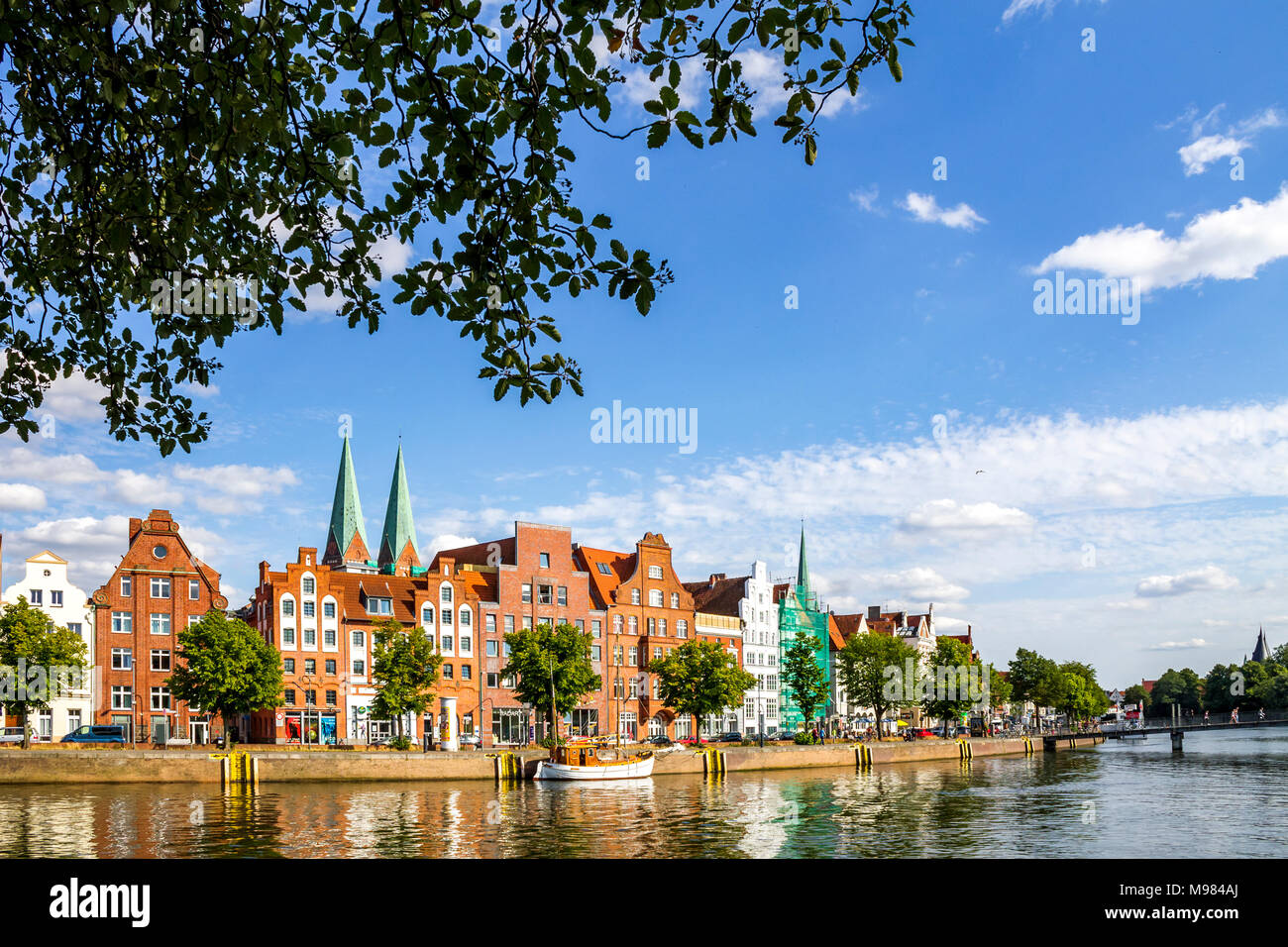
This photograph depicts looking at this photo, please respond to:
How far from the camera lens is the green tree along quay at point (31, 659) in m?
68.8

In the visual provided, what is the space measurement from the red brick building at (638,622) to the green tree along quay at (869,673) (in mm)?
15835

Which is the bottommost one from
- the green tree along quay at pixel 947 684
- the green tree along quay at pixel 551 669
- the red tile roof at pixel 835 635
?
the green tree along quay at pixel 947 684

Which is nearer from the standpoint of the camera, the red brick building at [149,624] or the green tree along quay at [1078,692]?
the red brick building at [149,624]

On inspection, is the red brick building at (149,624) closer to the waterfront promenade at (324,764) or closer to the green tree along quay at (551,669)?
the waterfront promenade at (324,764)

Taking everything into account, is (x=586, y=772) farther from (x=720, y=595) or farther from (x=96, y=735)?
(x=720, y=595)

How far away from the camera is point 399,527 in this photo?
15888 centimetres

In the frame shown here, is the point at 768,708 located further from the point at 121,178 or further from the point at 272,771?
the point at 121,178

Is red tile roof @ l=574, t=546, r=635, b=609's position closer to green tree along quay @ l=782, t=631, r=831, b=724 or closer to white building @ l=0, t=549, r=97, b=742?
green tree along quay @ l=782, t=631, r=831, b=724

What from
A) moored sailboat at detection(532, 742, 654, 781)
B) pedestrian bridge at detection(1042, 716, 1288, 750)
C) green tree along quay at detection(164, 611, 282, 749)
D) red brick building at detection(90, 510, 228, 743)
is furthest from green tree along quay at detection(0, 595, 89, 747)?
pedestrian bridge at detection(1042, 716, 1288, 750)

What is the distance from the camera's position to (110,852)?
116 feet

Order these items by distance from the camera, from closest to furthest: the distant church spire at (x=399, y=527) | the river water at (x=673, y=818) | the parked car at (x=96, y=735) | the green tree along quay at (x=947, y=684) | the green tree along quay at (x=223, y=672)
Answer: the river water at (x=673, y=818), the parked car at (x=96, y=735), the green tree along quay at (x=223, y=672), the green tree along quay at (x=947, y=684), the distant church spire at (x=399, y=527)

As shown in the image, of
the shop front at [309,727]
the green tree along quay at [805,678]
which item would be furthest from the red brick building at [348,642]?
the green tree along quay at [805,678]
